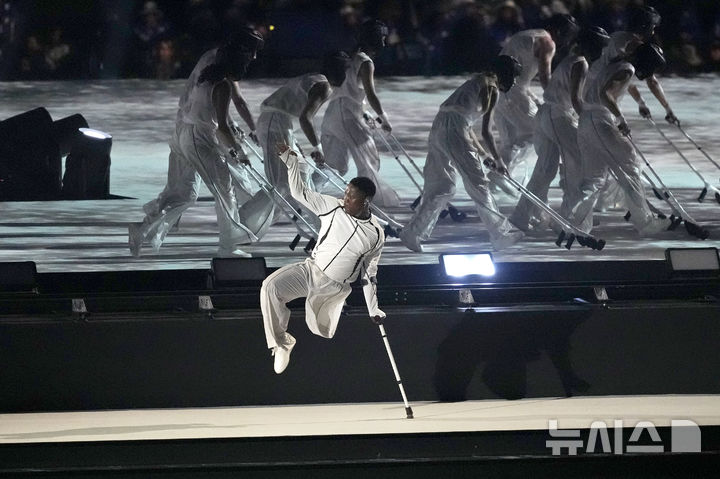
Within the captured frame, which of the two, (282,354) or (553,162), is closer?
(282,354)

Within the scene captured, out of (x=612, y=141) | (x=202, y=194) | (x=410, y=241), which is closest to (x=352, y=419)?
(x=410, y=241)

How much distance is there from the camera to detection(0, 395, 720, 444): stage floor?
20.9 ft

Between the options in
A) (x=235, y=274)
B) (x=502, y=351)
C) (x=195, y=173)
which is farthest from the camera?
(x=195, y=173)

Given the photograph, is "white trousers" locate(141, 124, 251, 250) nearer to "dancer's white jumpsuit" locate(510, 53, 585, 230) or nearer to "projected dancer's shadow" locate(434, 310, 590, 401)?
"dancer's white jumpsuit" locate(510, 53, 585, 230)

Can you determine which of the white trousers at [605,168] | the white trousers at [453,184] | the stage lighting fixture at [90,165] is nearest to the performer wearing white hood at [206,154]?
the stage lighting fixture at [90,165]

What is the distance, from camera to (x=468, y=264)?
25.8ft

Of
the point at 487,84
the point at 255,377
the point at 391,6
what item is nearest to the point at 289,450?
the point at 255,377

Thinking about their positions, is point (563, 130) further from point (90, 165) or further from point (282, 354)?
point (282, 354)

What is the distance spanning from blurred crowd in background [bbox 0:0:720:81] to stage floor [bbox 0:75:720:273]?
12 cm

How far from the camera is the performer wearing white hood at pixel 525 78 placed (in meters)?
9.73

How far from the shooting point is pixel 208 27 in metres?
9.45

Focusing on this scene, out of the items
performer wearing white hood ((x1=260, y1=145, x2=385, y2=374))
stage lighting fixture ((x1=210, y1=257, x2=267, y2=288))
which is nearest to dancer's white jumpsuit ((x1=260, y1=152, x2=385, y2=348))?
performer wearing white hood ((x1=260, y1=145, x2=385, y2=374))

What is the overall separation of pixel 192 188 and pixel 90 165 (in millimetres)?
774

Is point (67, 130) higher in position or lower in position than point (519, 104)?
lower
